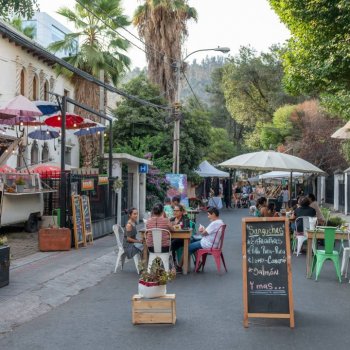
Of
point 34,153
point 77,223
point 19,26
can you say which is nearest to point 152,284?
point 77,223

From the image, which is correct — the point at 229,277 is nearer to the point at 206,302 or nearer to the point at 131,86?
the point at 206,302

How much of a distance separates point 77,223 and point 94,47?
14.1 m

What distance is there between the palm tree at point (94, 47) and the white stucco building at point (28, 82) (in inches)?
32.4

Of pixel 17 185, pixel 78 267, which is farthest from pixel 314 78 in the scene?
pixel 17 185

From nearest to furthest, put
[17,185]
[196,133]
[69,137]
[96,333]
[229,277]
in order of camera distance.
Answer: [96,333]
[229,277]
[17,185]
[69,137]
[196,133]

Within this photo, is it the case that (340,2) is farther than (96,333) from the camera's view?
Yes

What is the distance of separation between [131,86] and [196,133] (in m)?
4.51

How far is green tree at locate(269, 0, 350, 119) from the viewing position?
42.7 feet

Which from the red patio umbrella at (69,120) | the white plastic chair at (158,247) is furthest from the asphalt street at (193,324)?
the red patio umbrella at (69,120)

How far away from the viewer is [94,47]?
27.4 m

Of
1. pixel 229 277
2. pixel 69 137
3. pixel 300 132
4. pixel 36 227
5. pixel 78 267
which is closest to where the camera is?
pixel 229 277

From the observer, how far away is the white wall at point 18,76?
22125 mm

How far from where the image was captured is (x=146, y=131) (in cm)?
3109

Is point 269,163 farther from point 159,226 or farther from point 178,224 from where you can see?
point 159,226
